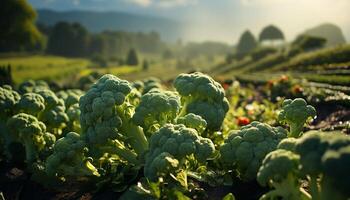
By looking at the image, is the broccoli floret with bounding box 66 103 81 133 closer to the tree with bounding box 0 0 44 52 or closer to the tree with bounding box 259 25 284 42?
the tree with bounding box 0 0 44 52

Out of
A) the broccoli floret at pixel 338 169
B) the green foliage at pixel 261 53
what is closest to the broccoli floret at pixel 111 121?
the broccoli floret at pixel 338 169

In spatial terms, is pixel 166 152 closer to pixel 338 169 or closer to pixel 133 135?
pixel 133 135

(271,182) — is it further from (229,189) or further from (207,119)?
(207,119)

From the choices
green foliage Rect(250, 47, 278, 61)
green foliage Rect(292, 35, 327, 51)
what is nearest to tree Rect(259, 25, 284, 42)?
green foliage Rect(250, 47, 278, 61)

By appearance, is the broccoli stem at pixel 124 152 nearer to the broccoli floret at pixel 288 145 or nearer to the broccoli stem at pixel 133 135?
the broccoli stem at pixel 133 135

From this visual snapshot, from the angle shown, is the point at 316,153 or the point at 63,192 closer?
the point at 316,153

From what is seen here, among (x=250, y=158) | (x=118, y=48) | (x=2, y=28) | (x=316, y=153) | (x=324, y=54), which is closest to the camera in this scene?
(x=316, y=153)

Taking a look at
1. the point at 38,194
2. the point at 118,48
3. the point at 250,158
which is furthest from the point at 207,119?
the point at 118,48
